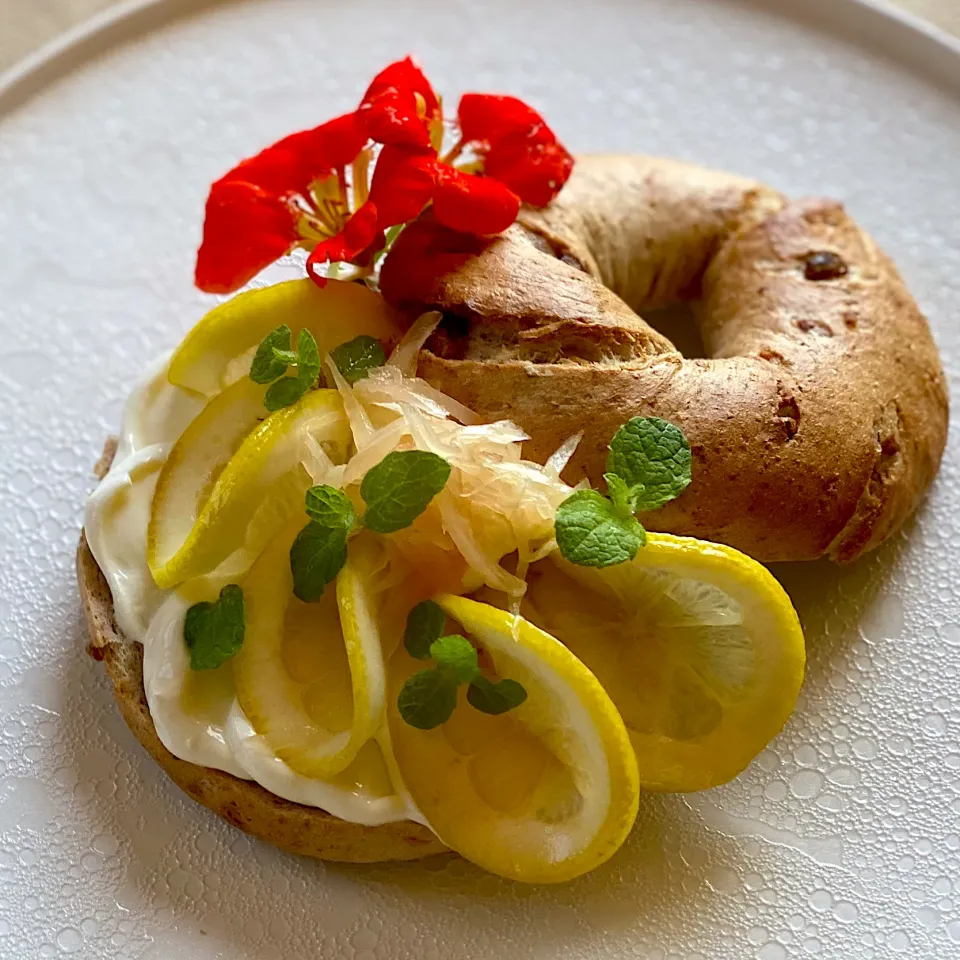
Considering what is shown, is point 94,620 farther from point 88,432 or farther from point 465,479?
point 465,479

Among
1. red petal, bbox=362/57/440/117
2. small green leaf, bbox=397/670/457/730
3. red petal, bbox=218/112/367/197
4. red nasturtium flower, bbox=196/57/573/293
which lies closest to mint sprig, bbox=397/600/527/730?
small green leaf, bbox=397/670/457/730

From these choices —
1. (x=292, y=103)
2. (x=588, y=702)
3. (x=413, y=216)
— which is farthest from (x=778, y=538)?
(x=292, y=103)

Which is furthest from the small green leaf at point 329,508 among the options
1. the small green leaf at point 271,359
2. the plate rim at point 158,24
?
the plate rim at point 158,24

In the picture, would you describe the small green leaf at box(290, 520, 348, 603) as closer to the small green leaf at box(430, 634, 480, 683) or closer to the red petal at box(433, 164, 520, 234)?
the small green leaf at box(430, 634, 480, 683)

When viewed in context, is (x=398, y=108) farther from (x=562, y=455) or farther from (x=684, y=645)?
(x=684, y=645)

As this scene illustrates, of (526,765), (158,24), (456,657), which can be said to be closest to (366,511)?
(456,657)

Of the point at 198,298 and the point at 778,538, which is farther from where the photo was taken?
the point at 198,298
